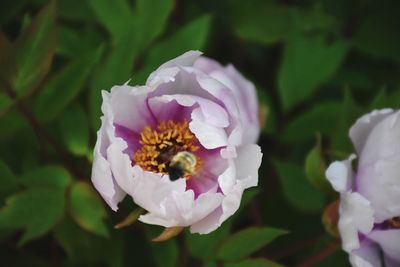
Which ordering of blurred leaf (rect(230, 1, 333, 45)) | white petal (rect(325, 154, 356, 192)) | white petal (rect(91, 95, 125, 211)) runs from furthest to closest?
blurred leaf (rect(230, 1, 333, 45)) < white petal (rect(325, 154, 356, 192)) < white petal (rect(91, 95, 125, 211))

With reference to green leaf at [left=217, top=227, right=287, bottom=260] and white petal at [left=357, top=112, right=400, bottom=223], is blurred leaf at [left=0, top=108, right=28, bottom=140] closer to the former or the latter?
green leaf at [left=217, top=227, right=287, bottom=260]

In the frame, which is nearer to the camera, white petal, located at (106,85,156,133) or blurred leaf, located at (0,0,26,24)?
white petal, located at (106,85,156,133)

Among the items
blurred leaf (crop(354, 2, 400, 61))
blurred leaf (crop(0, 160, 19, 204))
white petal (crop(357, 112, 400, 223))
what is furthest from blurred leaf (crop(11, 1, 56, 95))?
blurred leaf (crop(354, 2, 400, 61))

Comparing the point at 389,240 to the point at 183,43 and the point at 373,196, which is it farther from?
the point at 183,43

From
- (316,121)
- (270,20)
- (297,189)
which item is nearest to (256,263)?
(297,189)

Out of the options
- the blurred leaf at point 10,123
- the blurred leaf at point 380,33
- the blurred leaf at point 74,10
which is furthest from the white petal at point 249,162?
the blurred leaf at point 380,33

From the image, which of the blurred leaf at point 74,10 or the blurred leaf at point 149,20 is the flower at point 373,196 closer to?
the blurred leaf at point 149,20
